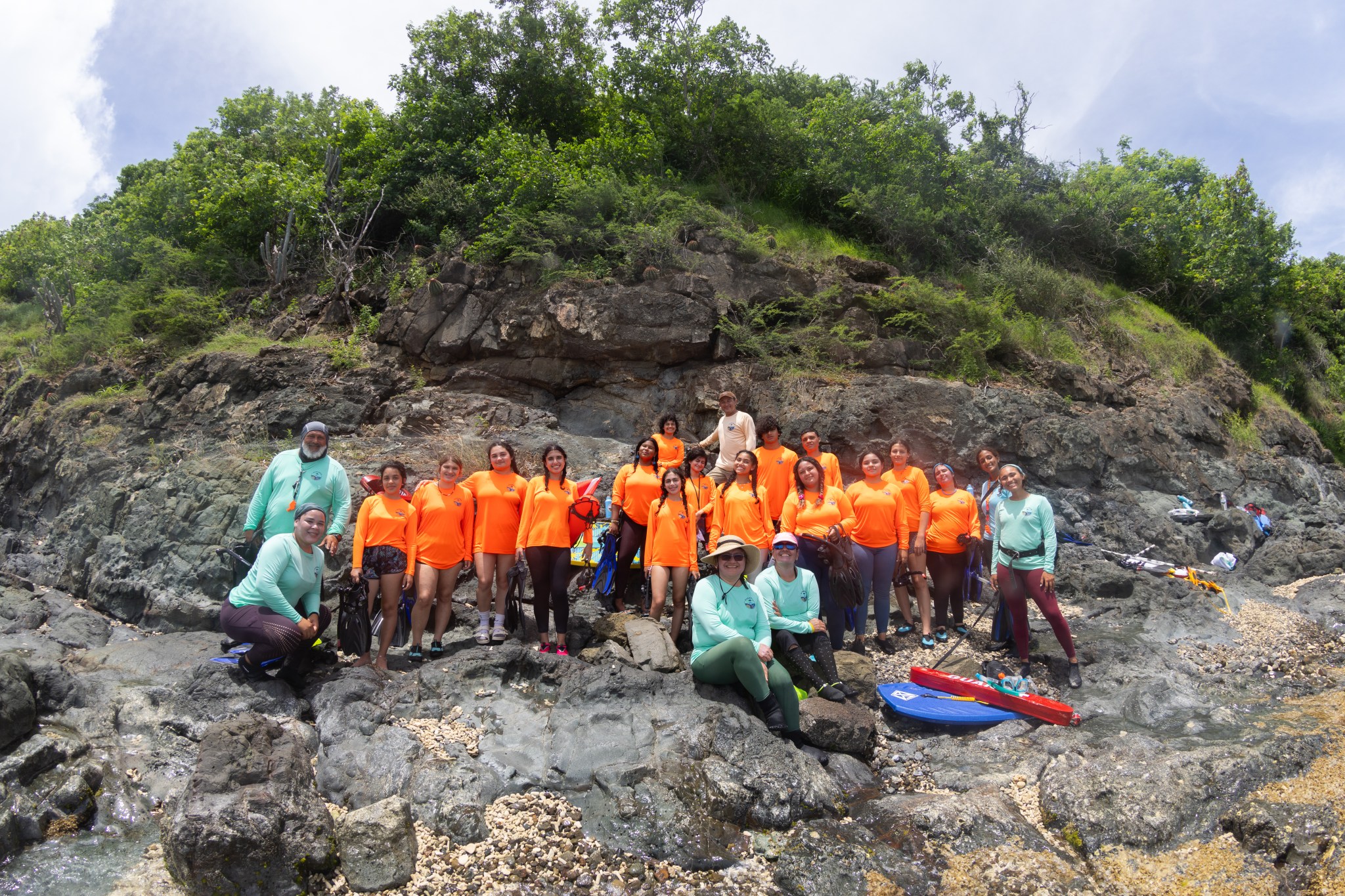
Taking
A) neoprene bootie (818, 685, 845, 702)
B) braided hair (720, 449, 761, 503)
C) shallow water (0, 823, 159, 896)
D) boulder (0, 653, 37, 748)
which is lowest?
shallow water (0, 823, 159, 896)

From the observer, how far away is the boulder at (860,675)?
605 cm

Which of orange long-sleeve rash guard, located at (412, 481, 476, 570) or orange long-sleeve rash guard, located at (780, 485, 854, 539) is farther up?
orange long-sleeve rash guard, located at (780, 485, 854, 539)

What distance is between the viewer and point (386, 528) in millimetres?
6227

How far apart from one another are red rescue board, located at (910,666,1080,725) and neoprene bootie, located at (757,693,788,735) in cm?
165

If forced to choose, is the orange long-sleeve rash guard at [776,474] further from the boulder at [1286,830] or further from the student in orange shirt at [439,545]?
the boulder at [1286,830]

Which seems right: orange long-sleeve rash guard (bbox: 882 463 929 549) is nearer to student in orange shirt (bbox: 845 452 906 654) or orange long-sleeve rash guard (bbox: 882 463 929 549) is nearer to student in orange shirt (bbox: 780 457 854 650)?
student in orange shirt (bbox: 845 452 906 654)

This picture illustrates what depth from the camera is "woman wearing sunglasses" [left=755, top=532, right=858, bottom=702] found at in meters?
5.62

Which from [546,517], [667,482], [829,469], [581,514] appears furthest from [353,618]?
[829,469]

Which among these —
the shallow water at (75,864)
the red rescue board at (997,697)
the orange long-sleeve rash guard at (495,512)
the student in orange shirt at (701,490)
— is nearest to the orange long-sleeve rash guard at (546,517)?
the orange long-sleeve rash guard at (495,512)

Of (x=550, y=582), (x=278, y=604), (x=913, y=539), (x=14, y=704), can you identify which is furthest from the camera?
(x=913, y=539)

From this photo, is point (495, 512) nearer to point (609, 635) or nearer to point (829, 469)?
point (609, 635)

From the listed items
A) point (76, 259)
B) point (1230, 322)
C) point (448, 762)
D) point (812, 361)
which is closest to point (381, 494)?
point (448, 762)

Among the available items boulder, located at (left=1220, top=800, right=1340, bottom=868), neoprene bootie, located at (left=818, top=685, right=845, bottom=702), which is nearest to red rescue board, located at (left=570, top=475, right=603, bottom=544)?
neoprene bootie, located at (left=818, top=685, right=845, bottom=702)

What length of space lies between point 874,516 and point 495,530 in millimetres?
3420
